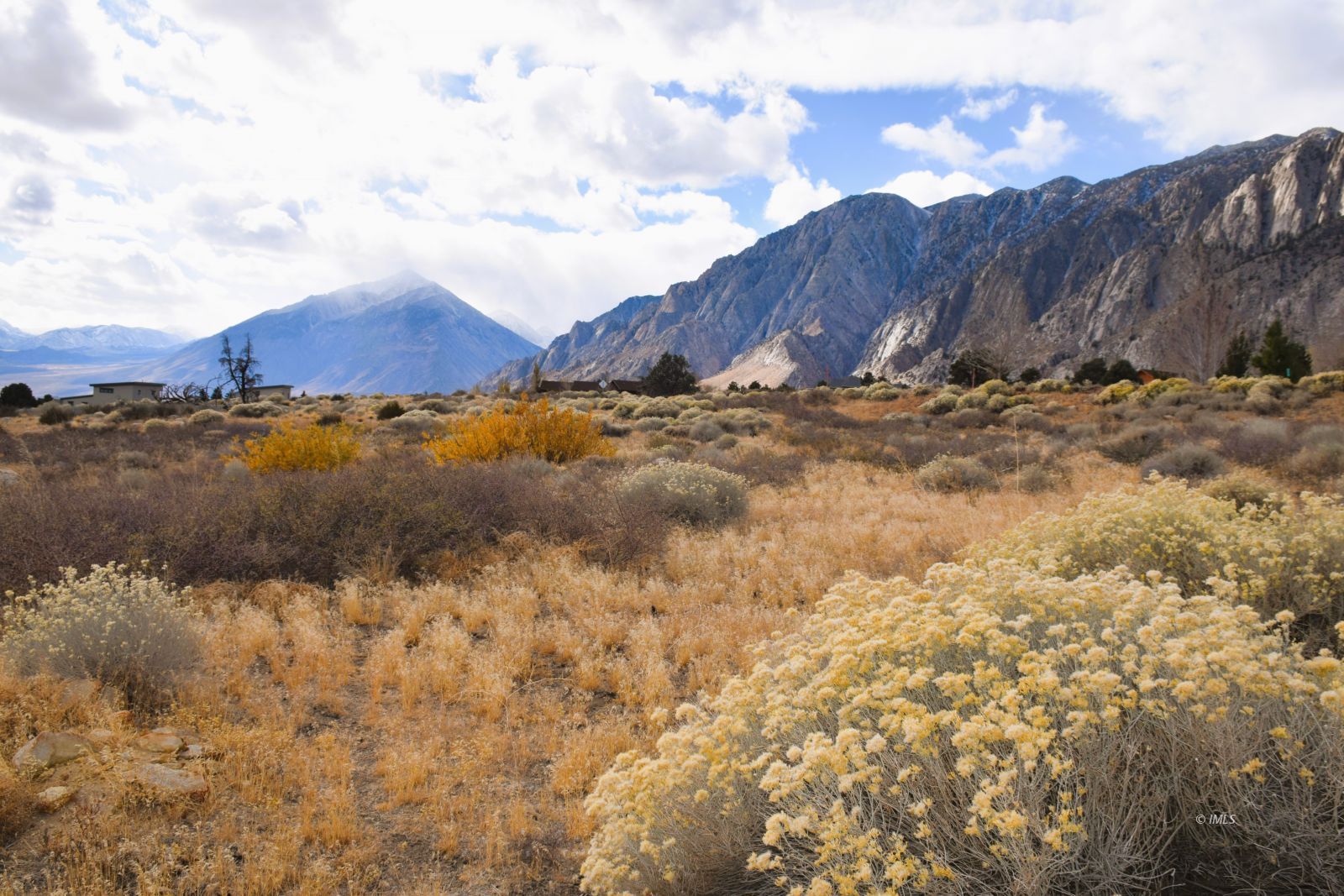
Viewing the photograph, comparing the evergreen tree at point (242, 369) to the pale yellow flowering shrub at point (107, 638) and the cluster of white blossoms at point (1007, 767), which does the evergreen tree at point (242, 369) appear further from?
the cluster of white blossoms at point (1007, 767)

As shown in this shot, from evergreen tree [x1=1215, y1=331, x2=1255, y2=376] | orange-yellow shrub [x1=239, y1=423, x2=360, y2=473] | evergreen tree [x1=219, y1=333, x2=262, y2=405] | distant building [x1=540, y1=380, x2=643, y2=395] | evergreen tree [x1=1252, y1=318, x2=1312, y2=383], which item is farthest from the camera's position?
distant building [x1=540, y1=380, x2=643, y2=395]

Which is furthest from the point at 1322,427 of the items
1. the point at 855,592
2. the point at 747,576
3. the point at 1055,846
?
the point at 1055,846

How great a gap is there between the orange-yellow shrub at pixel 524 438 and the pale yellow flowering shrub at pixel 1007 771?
34.3 feet

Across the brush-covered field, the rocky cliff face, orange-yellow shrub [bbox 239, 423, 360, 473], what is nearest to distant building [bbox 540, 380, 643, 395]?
the rocky cliff face

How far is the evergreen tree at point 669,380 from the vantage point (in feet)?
163

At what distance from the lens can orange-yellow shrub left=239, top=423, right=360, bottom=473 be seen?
12.2 m

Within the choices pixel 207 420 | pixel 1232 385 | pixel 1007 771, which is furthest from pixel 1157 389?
pixel 207 420

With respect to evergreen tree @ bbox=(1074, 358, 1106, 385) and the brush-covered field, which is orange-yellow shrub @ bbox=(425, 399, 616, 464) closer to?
the brush-covered field

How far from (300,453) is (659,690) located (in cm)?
1043

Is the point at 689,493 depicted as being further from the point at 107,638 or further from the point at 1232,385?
the point at 1232,385

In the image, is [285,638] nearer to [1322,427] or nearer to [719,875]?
[719,875]

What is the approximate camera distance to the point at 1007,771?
1.93 metres

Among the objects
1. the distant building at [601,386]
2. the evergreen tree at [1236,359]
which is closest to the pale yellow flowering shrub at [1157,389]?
the evergreen tree at [1236,359]

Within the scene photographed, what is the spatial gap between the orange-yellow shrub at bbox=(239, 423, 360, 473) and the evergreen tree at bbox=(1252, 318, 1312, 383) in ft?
164
